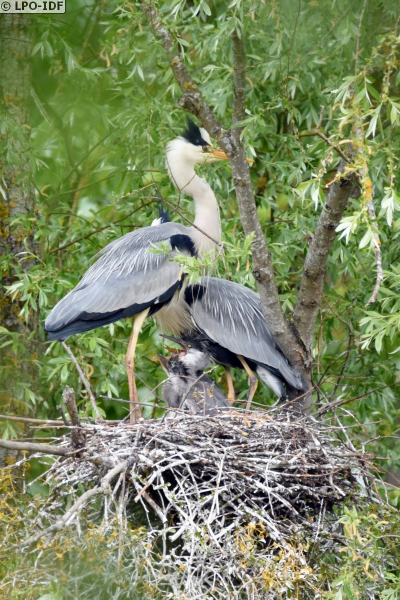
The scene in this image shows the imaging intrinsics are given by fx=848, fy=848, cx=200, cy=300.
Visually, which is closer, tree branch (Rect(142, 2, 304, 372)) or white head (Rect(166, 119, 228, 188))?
tree branch (Rect(142, 2, 304, 372))

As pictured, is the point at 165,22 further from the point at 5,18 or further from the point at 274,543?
the point at 274,543

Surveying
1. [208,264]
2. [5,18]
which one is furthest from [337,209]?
[5,18]

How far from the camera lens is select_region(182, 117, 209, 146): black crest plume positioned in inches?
206

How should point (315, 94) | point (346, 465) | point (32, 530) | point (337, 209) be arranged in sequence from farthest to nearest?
point (315, 94), point (337, 209), point (346, 465), point (32, 530)

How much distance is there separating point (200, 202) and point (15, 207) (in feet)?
3.67

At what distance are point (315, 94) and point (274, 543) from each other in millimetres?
3133

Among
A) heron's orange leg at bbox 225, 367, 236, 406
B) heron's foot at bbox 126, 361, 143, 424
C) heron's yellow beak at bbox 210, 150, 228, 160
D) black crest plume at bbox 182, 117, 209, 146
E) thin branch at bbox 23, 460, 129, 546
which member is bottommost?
heron's orange leg at bbox 225, 367, 236, 406

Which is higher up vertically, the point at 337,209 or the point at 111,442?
the point at 337,209

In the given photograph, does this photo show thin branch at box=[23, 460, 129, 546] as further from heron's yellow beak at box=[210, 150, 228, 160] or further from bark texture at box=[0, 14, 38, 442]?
heron's yellow beak at box=[210, 150, 228, 160]

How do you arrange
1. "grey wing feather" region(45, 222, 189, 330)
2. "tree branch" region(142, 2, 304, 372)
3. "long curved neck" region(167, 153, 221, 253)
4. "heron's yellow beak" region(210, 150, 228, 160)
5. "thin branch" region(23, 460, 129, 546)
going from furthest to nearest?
"heron's yellow beak" region(210, 150, 228, 160), "long curved neck" region(167, 153, 221, 253), "grey wing feather" region(45, 222, 189, 330), "tree branch" region(142, 2, 304, 372), "thin branch" region(23, 460, 129, 546)

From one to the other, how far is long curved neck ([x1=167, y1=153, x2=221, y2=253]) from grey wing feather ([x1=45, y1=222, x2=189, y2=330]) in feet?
0.79

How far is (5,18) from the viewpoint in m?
5.04

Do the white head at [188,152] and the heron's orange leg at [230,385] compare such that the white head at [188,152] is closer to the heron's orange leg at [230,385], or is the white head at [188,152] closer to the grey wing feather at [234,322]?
the grey wing feather at [234,322]

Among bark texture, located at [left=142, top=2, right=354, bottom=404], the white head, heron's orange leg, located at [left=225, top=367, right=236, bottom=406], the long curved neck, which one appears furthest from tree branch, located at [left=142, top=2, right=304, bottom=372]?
heron's orange leg, located at [left=225, top=367, right=236, bottom=406]
